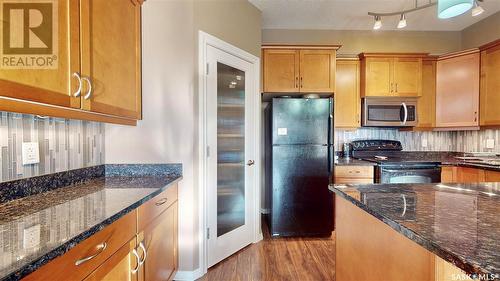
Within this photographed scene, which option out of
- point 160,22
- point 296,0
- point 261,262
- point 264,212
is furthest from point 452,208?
point 264,212

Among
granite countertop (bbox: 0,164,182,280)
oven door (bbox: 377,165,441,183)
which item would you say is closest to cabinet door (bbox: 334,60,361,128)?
oven door (bbox: 377,165,441,183)

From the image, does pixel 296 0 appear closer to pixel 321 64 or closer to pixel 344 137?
pixel 321 64

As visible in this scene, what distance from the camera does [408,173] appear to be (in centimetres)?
274

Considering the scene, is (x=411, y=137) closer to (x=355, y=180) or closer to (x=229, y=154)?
(x=355, y=180)

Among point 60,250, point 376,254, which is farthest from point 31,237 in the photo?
point 376,254

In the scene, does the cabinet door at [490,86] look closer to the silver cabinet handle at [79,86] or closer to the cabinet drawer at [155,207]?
the cabinet drawer at [155,207]

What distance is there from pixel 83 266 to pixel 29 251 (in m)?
0.22

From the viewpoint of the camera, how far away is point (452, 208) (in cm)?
86

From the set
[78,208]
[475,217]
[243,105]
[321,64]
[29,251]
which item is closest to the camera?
Result: [29,251]

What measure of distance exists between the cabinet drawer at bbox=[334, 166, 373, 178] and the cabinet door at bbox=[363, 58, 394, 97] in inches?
39.5

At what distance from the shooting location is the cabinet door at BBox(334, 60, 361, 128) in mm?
3186

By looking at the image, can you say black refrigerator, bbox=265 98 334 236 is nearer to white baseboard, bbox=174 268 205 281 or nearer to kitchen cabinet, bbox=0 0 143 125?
white baseboard, bbox=174 268 205 281

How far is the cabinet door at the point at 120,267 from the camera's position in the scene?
0.90 metres

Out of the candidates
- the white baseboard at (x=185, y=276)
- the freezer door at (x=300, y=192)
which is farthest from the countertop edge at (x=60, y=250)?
the freezer door at (x=300, y=192)
